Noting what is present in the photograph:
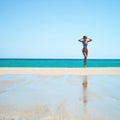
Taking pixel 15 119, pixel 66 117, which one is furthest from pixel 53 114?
pixel 15 119

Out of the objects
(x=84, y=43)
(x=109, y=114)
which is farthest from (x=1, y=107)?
(x=84, y=43)

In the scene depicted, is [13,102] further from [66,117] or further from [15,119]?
[66,117]

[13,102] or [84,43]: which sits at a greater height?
[84,43]

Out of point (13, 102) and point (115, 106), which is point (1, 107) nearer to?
point (13, 102)

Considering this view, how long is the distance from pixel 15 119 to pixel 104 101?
1485 mm


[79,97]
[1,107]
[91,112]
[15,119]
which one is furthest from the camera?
[79,97]

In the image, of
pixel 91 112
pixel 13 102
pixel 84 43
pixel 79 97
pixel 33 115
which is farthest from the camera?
pixel 84 43

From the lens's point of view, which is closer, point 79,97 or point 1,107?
point 1,107

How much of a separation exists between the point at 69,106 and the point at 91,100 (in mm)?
558

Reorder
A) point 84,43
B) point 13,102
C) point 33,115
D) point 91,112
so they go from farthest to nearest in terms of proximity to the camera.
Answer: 1. point 84,43
2. point 13,102
3. point 91,112
4. point 33,115

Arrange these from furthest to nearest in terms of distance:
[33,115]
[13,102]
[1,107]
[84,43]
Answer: [84,43], [13,102], [1,107], [33,115]

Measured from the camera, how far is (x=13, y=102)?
299 cm

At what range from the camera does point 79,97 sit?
3.37 m

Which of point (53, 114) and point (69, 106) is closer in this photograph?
point (53, 114)
